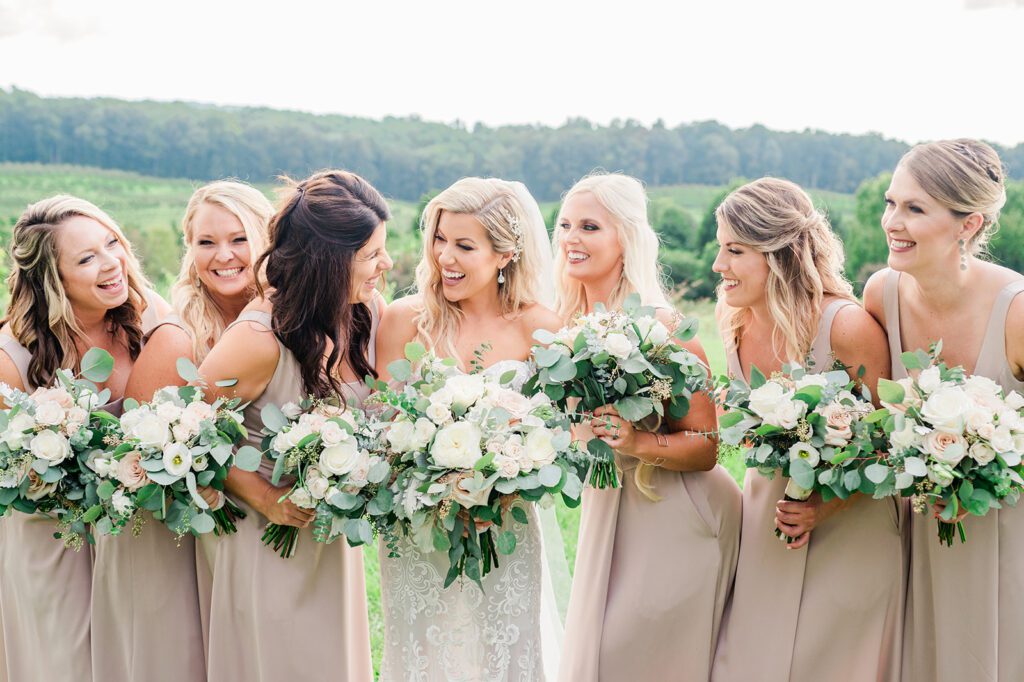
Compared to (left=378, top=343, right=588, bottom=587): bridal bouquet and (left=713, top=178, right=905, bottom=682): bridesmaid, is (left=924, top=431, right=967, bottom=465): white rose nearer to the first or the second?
(left=713, top=178, right=905, bottom=682): bridesmaid

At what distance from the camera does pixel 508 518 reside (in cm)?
451

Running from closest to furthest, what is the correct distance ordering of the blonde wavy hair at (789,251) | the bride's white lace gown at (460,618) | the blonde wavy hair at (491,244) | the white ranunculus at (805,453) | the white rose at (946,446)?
the white rose at (946,446) < the white ranunculus at (805,453) < the bride's white lace gown at (460,618) < the blonde wavy hair at (789,251) < the blonde wavy hair at (491,244)

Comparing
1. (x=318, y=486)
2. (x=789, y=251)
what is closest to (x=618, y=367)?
(x=789, y=251)

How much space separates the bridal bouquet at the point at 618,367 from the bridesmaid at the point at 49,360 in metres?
2.30

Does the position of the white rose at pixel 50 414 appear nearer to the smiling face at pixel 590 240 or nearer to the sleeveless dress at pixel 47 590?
the sleeveless dress at pixel 47 590

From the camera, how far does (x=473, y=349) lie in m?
4.81

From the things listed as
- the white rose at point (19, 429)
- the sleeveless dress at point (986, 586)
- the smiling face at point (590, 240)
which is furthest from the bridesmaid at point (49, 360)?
the sleeveless dress at point (986, 586)

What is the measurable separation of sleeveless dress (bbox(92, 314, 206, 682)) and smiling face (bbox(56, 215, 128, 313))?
1.27 ft

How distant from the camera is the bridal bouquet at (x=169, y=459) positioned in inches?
157

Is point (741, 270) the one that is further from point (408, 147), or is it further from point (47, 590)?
point (408, 147)

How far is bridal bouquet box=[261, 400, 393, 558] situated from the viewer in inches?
155

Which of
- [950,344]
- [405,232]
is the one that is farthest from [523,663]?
[405,232]

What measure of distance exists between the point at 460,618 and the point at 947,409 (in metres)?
2.41

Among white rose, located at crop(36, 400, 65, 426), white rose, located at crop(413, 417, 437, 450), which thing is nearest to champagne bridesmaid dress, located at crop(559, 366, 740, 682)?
white rose, located at crop(413, 417, 437, 450)
